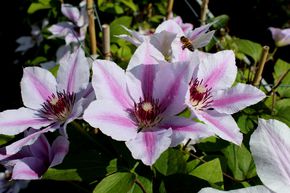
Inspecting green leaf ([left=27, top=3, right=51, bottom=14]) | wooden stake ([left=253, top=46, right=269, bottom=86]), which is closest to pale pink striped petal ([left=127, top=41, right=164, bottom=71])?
wooden stake ([left=253, top=46, right=269, bottom=86])

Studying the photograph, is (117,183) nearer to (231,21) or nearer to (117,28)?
(117,28)

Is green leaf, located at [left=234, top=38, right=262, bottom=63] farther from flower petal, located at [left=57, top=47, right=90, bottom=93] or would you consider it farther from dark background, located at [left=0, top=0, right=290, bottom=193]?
dark background, located at [left=0, top=0, right=290, bottom=193]

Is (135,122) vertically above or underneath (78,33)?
above

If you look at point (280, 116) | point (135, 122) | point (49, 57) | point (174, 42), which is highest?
point (174, 42)

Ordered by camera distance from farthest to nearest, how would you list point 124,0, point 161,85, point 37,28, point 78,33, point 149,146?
point 37,28
point 124,0
point 78,33
point 161,85
point 149,146

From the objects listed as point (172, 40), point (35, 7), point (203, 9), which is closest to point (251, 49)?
point (203, 9)

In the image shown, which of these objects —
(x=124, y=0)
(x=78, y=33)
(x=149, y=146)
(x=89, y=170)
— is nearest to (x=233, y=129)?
(x=149, y=146)

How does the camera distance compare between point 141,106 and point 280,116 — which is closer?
point 141,106

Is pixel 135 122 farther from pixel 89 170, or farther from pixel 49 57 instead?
pixel 49 57
